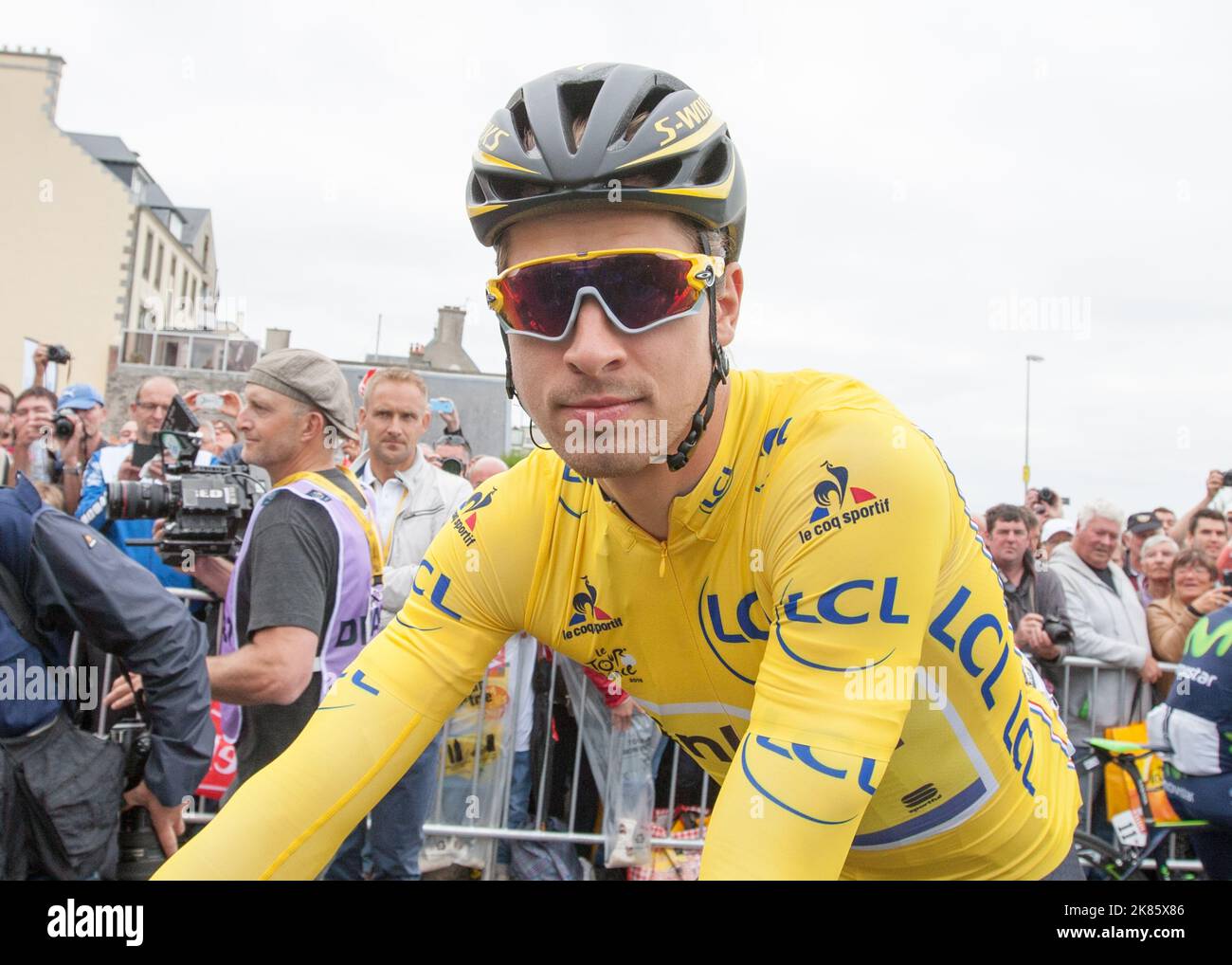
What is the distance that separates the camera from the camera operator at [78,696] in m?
3.12

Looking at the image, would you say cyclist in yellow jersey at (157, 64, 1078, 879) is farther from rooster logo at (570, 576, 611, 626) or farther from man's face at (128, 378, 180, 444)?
man's face at (128, 378, 180, 444)

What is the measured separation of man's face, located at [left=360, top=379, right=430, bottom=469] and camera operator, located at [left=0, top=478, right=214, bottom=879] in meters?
2.33

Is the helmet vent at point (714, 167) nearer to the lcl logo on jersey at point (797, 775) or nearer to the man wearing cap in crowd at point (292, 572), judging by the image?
the lcl logo on jersey at point (797, 775)

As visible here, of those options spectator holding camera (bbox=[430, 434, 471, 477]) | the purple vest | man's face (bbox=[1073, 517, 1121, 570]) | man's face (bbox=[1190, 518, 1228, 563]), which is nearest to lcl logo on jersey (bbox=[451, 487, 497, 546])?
the purple vest

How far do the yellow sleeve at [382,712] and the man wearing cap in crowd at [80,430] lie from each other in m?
5.04

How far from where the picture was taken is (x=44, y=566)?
10.4 ft

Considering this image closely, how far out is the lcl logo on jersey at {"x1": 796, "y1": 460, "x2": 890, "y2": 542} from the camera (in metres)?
1.67

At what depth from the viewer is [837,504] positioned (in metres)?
1.70

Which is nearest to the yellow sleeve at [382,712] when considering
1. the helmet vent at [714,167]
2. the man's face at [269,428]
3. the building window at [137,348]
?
the helmet vent at [714,167]

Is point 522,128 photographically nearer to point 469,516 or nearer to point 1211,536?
point 469,516

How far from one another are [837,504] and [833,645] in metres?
0.25

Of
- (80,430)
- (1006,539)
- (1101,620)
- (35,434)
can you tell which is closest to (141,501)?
(80,430)

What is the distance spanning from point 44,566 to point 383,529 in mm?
2634
